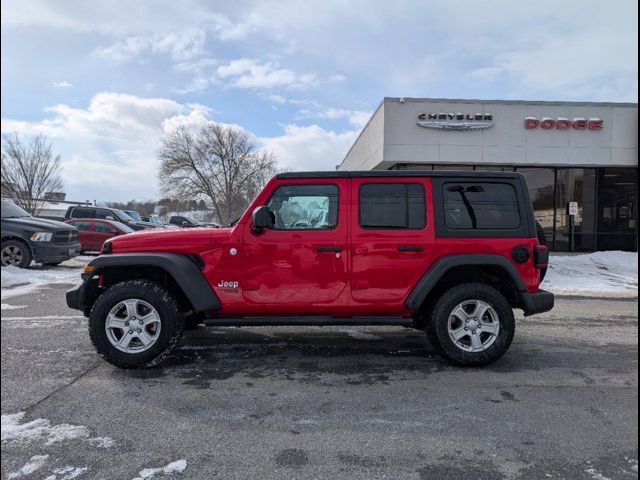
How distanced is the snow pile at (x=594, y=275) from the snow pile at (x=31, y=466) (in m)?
8.57

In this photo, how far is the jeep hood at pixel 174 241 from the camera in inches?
155

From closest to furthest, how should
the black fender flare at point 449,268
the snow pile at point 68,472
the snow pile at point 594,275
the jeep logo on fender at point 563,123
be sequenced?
the snow pile at point 68,472 < the black fender flare at point 449,268 < the snow pile at point 594,275 < the jeep logo on fender at point 563,123

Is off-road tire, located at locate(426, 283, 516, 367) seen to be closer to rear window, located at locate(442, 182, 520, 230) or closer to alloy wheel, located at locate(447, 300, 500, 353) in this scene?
alloy wheel, located at locate(447, 300, 500, 353)

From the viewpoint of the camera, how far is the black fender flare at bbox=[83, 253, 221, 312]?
3.81m

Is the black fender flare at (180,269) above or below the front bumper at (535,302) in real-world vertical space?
above

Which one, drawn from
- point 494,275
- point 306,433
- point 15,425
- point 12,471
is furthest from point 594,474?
point 15,425

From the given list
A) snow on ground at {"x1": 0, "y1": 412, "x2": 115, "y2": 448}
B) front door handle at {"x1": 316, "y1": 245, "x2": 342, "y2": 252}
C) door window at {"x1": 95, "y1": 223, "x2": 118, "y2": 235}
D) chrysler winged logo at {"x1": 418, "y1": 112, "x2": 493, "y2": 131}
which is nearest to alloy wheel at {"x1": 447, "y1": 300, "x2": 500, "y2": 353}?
front door handle at {"x1": 316, "y1": 245, "x2": 342, "y2": 252}

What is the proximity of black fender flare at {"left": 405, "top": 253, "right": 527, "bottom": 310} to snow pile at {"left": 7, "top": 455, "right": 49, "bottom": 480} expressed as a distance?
294 cm

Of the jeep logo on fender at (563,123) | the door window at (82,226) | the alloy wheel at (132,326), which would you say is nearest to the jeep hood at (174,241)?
the alloy wheel at (132,326)

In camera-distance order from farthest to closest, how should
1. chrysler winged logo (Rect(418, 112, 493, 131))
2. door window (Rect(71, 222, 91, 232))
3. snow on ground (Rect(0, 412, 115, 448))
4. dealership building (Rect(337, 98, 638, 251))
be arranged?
1. dealership building (Rect(337, 98, 638, 251))
2. chrysler winged logo (Rect(418, 112, 493, 131))
3. door window (Rect(71, 222, 91, 232))
4. snow on ground (Rect(0, 412, 115, 448))

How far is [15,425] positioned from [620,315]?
7771 millimetres

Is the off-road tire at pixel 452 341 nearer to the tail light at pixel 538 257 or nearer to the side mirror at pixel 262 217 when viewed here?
the tail light at pixel 538 257

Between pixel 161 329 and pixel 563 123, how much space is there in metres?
17.3

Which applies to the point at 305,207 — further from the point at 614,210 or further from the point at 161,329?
the point at 614,210
